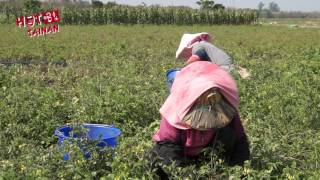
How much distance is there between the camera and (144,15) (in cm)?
3253

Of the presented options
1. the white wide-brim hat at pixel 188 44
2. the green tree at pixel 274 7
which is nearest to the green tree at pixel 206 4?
the white wide-brim hat at pixel 188 44

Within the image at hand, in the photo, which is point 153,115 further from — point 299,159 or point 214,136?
point 214,136

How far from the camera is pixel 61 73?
28.5ft

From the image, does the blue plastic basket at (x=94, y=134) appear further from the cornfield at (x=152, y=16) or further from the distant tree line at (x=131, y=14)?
the cornfield at (x=152, y=16)

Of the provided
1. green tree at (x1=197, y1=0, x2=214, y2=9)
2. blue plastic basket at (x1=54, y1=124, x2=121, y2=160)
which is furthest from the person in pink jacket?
green tree at (x1=197, y1=0, x2=214, y2=9)

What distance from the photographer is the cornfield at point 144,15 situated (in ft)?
99.0

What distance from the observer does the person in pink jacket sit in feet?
9.70

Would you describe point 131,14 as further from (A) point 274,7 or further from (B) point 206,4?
(A) point 274,7

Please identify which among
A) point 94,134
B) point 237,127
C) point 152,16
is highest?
point 152,16

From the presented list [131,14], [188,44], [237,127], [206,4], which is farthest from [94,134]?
[206,4]

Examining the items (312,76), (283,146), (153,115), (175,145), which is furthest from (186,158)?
(312,76)

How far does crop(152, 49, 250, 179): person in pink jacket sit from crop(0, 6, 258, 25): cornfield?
25.6 meters

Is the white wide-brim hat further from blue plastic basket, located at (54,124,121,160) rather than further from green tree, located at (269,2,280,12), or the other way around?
green tree, located at (269,2,280,12)

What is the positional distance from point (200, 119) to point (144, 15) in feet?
98.5
